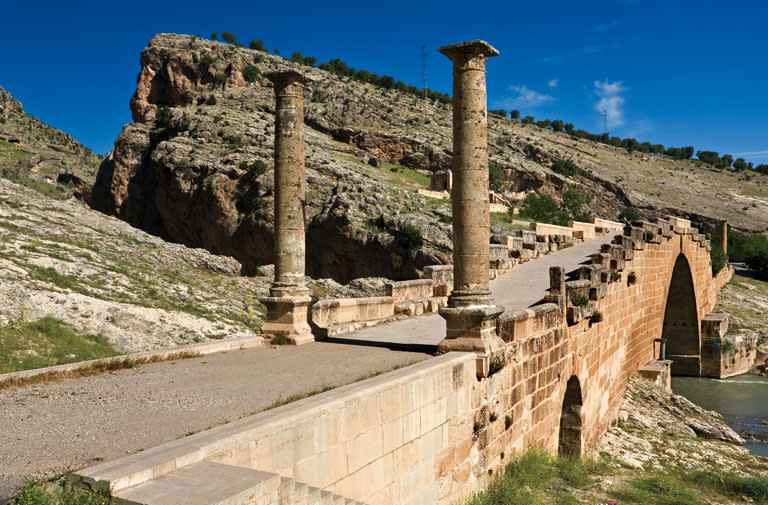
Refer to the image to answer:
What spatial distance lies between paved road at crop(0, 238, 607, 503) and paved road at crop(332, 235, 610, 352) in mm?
99

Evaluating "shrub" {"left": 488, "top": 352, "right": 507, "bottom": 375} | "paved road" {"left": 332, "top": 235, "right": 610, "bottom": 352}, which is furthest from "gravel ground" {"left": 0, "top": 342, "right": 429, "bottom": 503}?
"paved road" {"left": 332, "top": 235, "right": 610, "bottom": 352}

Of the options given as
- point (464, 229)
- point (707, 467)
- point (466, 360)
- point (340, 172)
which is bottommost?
point (707, 467)

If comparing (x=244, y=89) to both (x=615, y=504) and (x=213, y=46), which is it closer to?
(x=213, y=46)

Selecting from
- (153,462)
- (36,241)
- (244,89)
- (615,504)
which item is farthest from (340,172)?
(153,462)

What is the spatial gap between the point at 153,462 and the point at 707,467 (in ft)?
44.6

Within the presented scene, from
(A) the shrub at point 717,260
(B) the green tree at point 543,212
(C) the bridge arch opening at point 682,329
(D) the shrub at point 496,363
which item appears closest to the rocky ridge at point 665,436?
(D) the shrub at point 496,363

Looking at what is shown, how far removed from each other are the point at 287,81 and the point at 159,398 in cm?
624

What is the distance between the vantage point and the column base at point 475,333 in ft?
26.0

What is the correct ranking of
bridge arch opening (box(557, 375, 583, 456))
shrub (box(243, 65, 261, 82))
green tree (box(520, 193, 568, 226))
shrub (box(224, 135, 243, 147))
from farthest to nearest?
shrub (box(243, 65, 261, 82)) → shrub (box(224, 135, 243, 147)) → green tree (box(520, 193, 568, 226)) → bridge arch opening (box(557, 375, 583, 456))

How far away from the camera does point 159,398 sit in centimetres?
604

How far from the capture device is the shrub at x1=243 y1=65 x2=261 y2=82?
73250 millimetres

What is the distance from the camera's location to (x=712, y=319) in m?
30.7

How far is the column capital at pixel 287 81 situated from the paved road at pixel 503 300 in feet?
14.7

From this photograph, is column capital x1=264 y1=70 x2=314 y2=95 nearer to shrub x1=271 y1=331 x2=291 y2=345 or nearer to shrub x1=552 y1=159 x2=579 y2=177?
shrub x1=271 y1=331 x2=291 y2=345
